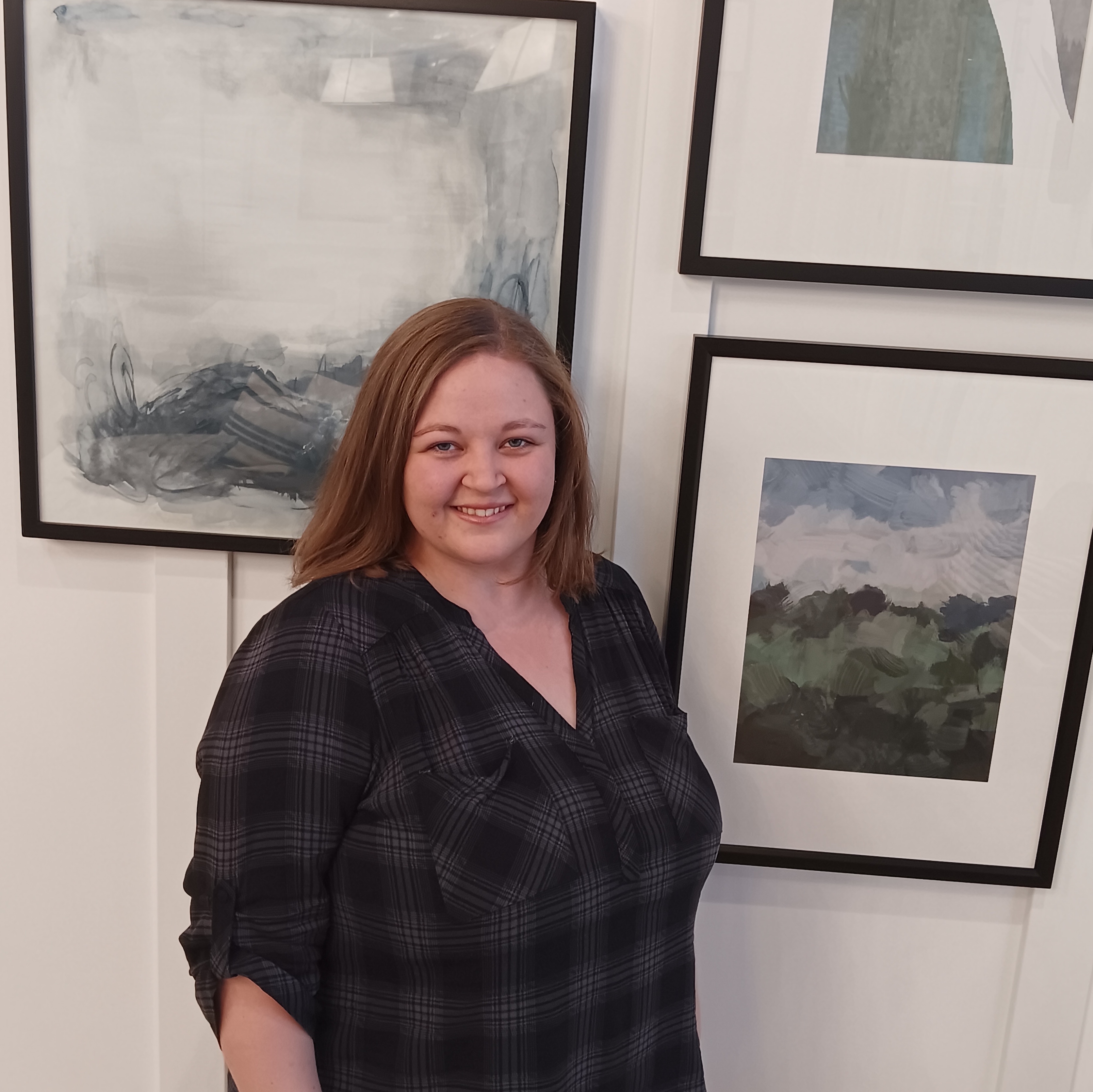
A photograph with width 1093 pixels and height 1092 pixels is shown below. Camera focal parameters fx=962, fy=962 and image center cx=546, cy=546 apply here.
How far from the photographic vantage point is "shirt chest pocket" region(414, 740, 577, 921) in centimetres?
Result: 92

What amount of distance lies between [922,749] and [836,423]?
45cm

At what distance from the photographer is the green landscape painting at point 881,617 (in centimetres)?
119

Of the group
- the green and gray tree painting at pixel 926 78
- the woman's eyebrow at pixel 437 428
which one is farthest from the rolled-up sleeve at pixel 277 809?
the green and gray tree painting at pixel 926 78

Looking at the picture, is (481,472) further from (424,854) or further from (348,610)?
(424,854)

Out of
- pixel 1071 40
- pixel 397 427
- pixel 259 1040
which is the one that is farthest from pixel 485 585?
pixel 1071 40

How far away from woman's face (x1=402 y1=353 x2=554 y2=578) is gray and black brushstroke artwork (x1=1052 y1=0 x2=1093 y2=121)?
699mm

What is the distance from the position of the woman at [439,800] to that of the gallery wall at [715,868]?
0.20m

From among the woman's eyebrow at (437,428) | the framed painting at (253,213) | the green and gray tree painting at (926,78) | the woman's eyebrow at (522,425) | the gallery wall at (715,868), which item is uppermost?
the green and gray tree painting at (926,78)

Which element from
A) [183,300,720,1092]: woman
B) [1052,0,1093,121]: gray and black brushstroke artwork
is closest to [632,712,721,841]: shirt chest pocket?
[183,300,720,1092]: woman

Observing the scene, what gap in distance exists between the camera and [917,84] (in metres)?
1.09

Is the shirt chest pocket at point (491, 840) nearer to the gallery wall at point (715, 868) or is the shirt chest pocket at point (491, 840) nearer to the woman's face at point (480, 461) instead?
the woman's face at point (480, 461)

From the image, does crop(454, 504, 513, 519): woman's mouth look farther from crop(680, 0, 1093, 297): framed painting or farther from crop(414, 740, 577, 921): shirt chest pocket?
crop(680, 0, 1093, 297): framed painting

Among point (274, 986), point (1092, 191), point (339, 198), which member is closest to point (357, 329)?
point (339, 198)

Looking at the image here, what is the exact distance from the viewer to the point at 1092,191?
1.12 meters
